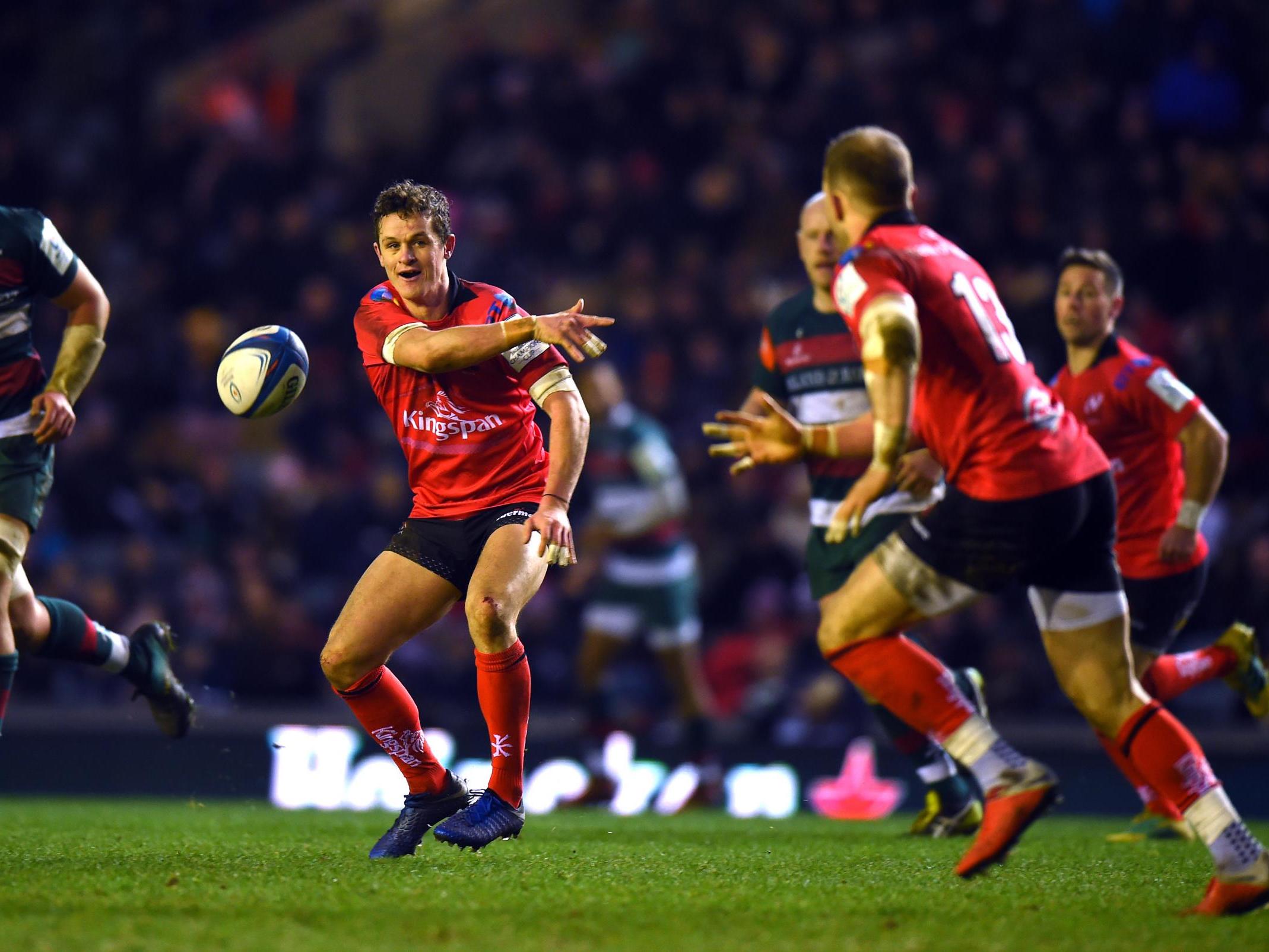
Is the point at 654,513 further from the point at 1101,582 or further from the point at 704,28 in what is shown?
the point at 704,28

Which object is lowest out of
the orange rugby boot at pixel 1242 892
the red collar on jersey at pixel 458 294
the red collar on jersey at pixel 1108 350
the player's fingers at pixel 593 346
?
the orange rugby boot at pixel 1242 892

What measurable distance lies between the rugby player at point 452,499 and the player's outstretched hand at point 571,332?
8 centimetres

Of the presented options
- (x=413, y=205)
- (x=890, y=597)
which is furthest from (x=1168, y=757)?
(x=413, y=205)

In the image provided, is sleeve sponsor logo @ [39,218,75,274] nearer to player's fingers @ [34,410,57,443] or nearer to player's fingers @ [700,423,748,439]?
player's fingers @ [34,410,57,443]

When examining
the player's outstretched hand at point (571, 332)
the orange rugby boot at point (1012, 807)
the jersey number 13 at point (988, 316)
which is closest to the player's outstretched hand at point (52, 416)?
the player's outstretched hand at point (571, 332)

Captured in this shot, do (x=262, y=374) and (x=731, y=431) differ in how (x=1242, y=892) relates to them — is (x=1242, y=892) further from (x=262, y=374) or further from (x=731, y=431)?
(x=262, y=374)

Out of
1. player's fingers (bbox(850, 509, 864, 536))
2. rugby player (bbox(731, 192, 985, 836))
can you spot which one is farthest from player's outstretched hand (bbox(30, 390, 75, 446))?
player's fingers (bbox(850, 509, 864, 536))

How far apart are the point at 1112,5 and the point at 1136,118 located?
4.88 feet

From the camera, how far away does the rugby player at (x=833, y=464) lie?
6.55m

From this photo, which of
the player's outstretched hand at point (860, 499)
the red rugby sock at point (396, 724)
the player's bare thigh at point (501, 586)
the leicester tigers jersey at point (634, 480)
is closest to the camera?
the player's outstretched hand at point (860, 499)

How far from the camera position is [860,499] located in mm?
4047

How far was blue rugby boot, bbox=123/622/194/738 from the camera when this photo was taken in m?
6.58

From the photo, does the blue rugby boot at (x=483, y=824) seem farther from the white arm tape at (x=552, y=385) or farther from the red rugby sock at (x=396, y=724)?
the white arm tape at (x=552, y=385)

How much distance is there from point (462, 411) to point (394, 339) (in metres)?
0.35
